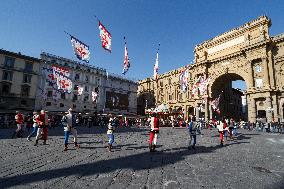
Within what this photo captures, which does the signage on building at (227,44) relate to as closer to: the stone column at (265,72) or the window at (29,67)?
the stone column at (265,72)

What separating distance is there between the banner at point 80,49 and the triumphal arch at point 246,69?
14.0 metres

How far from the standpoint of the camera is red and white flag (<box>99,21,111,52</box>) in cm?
1660

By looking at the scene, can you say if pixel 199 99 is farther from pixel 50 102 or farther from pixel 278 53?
pixel 50 102

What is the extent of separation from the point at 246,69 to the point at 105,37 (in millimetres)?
32129

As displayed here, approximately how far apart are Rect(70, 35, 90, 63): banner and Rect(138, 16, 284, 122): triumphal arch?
46.1 feet

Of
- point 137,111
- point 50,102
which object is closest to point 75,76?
point 50,102

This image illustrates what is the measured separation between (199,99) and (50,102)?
33.8 m

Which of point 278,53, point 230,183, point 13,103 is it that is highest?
point 278,53

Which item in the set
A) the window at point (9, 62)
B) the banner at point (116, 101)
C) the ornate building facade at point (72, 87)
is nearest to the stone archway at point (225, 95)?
the banner at point (116, 101)

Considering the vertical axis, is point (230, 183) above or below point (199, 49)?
below

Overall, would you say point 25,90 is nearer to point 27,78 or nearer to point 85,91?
point 27,78

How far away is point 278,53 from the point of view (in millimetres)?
36156

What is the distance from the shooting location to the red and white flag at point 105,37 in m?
16.6

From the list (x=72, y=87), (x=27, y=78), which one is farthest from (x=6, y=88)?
(x=72, y=87)
